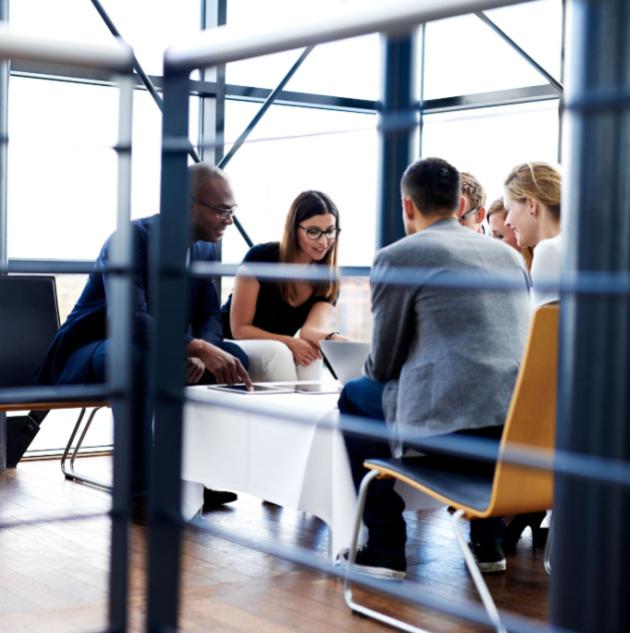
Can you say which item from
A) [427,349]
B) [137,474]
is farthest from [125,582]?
[137,474]

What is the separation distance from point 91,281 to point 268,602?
5.27 feet

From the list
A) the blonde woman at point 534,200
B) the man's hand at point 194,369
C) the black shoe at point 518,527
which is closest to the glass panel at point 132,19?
the man's hand at point 194,369

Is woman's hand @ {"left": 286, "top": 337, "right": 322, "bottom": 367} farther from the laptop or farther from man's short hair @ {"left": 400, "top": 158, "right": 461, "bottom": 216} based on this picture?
man's short hair @ {"left": 400, "top": 158, "right": 461, "bottom": 216}

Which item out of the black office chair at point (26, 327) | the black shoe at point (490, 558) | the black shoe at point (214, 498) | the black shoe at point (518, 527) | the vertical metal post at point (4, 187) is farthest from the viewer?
the vertical metal post at point (4, 187)

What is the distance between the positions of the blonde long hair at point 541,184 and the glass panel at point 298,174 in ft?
6.60

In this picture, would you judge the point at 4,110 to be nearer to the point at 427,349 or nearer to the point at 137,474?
the point at 137,474

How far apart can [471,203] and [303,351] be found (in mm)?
786

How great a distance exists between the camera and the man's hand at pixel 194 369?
347 centimetres

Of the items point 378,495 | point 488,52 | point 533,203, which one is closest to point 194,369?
point 378,495

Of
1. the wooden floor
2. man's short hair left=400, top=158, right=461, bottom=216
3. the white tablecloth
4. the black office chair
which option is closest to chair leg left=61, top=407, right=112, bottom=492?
the black office chair

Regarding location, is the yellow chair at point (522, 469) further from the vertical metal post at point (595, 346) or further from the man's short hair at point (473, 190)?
the man's short hair at point (473, 190)

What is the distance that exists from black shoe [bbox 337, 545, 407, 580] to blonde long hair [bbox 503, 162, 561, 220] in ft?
3.41

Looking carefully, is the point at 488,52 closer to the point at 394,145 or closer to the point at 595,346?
the point at 394,145

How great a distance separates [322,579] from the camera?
2986 mm
